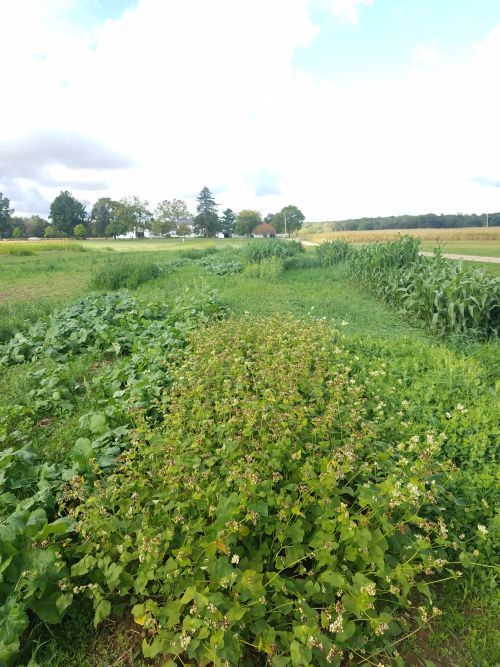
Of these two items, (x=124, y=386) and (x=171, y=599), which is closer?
(x=171, y=599)

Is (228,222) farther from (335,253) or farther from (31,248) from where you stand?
(335,253)

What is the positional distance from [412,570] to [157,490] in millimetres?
1392

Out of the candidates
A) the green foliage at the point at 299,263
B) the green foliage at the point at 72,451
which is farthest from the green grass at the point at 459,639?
the green foliage at the point at 299,263

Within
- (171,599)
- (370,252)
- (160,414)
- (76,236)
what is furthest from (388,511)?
(76,236)

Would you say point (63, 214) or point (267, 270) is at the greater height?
point (63, 214)

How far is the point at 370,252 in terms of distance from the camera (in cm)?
1116

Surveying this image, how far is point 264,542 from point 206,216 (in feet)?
231

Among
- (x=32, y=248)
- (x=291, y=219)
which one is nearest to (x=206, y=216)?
(x=291, y=219)

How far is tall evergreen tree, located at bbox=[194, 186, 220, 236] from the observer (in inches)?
2653

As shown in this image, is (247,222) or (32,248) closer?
(32,248)

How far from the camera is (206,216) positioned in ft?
224

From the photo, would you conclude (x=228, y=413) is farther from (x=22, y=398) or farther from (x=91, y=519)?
(x=22, y=398)

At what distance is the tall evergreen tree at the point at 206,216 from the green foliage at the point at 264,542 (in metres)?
67.7

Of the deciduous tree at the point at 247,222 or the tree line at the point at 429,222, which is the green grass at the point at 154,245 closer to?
the tree line at the point at 429,222
